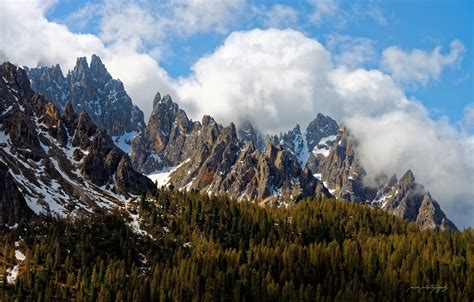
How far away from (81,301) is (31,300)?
618 inches

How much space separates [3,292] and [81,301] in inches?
987

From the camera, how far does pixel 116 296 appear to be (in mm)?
199875

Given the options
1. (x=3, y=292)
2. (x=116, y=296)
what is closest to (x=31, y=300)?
(x=3, y=292)

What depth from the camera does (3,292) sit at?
19725 cm

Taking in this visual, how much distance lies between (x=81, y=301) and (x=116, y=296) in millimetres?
11076

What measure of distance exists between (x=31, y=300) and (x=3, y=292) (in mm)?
9594

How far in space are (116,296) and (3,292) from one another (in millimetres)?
35829

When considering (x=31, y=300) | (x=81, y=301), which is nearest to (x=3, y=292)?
(x=31, y=300)

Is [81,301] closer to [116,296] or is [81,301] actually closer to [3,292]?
[116,296]

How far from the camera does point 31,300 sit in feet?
644

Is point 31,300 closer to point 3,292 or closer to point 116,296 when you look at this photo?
point 3,292

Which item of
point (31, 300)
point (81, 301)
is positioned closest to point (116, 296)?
point (81, 301)

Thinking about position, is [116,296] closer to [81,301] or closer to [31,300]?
[81,301]
